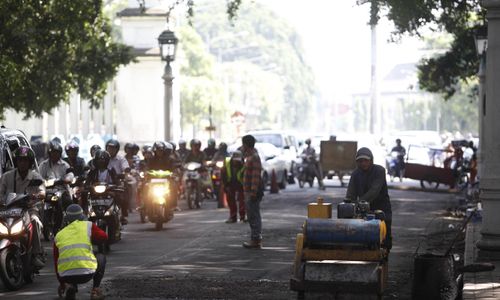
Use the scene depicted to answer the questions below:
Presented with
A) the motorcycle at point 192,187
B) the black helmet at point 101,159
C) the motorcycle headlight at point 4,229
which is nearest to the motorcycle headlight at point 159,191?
the black helmet at point 101,159

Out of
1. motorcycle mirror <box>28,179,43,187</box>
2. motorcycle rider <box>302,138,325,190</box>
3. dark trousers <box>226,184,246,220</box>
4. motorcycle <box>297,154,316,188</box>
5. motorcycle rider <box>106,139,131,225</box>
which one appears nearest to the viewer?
motorcycle mirror <box>28,179,43,187</box>

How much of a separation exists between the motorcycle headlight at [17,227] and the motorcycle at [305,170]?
88.4ft

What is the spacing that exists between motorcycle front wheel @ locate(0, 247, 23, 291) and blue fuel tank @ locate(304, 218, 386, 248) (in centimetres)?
346

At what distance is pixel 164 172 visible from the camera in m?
23.7

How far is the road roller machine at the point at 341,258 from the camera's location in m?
12.2

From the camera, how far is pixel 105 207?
1884 centimetres

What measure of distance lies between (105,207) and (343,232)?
7109mm

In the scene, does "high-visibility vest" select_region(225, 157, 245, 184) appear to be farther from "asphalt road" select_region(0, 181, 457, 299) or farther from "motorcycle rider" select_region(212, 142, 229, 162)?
"motorcycle rider" select_region(212, 142, 229, 162)

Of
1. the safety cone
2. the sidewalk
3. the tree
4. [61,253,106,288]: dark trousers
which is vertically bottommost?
the safety cone

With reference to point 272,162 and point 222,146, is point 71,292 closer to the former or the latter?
point 222,146

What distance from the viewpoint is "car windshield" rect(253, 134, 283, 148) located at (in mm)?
42406

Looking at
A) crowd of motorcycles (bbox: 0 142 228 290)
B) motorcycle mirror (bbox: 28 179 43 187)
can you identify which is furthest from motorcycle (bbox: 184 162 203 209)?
motorcycle mirror (bbox: 28 179 43 187)

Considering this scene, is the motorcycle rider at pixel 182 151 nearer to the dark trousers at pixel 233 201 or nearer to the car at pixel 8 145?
the dark trousers at pixel 233 201

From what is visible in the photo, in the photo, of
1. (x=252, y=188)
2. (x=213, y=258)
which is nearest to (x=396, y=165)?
(x=252, y=188)
